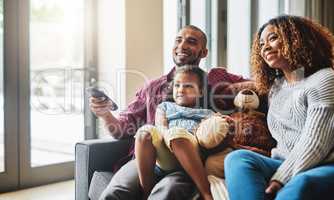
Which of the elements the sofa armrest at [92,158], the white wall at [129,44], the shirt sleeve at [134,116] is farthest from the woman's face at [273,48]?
the white wall at [129,44]

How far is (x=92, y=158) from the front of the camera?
1.87 m

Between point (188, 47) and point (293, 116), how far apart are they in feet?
2.45

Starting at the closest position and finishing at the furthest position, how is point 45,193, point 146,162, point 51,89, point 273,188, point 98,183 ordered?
point 273,188 < point 146,162 < point 98,183 < point 45,193 < point 51,89

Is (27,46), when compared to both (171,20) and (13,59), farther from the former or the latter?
(171,20)

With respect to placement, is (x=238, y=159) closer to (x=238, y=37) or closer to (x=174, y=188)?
(x=174, y=188)

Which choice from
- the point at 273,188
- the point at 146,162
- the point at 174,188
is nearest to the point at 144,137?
the point at 146,162

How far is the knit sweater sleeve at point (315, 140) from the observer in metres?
1.29

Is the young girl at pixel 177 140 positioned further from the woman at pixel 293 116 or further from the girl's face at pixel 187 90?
the woman at pixel 293 116

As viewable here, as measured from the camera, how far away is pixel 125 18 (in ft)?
9.68

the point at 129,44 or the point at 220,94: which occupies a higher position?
the point at 129,44

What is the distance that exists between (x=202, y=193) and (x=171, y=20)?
1.92 meters

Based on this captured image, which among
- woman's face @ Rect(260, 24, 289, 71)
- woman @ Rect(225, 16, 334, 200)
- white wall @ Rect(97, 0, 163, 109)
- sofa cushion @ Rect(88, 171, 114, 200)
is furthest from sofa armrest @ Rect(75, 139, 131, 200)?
white wall @ Rect(97, 0, 163, 109)

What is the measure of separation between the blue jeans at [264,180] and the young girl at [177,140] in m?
0.19

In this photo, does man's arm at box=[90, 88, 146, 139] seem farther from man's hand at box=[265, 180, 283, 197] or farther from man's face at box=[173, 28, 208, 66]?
man's hand at box=[265, 180, 283, 197]
